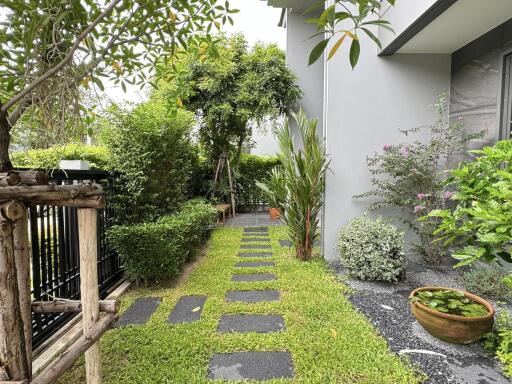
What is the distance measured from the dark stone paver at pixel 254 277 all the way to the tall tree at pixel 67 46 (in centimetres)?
264

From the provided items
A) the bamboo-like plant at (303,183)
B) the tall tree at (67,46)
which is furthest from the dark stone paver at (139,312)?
the bamboo-like plant at (303,183)

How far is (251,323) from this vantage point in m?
2.73

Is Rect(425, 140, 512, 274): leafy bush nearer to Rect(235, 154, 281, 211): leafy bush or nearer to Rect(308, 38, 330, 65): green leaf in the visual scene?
Rect(308, 38, 330, 65): green leaf

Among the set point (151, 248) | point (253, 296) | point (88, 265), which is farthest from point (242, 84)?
point (88, 265)

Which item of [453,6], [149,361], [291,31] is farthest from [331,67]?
[149,361]

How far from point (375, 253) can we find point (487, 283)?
1.10 m

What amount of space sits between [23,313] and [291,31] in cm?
734

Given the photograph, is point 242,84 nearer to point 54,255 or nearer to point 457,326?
point 54,255

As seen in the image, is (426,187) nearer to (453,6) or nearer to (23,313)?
(453,6)

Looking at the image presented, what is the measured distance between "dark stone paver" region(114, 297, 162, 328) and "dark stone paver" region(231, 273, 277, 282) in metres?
0.97

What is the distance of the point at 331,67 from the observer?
14.0ft

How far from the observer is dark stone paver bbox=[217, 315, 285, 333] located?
2.60 meters

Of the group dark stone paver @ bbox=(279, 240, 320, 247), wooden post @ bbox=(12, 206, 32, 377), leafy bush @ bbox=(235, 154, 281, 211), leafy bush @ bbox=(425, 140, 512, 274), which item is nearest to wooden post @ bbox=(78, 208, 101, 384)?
wooden post @ bbox=(12, 206, 32, 377)

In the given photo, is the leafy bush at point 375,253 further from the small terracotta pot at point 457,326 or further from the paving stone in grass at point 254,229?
the paving stone in grass at point 254,229
